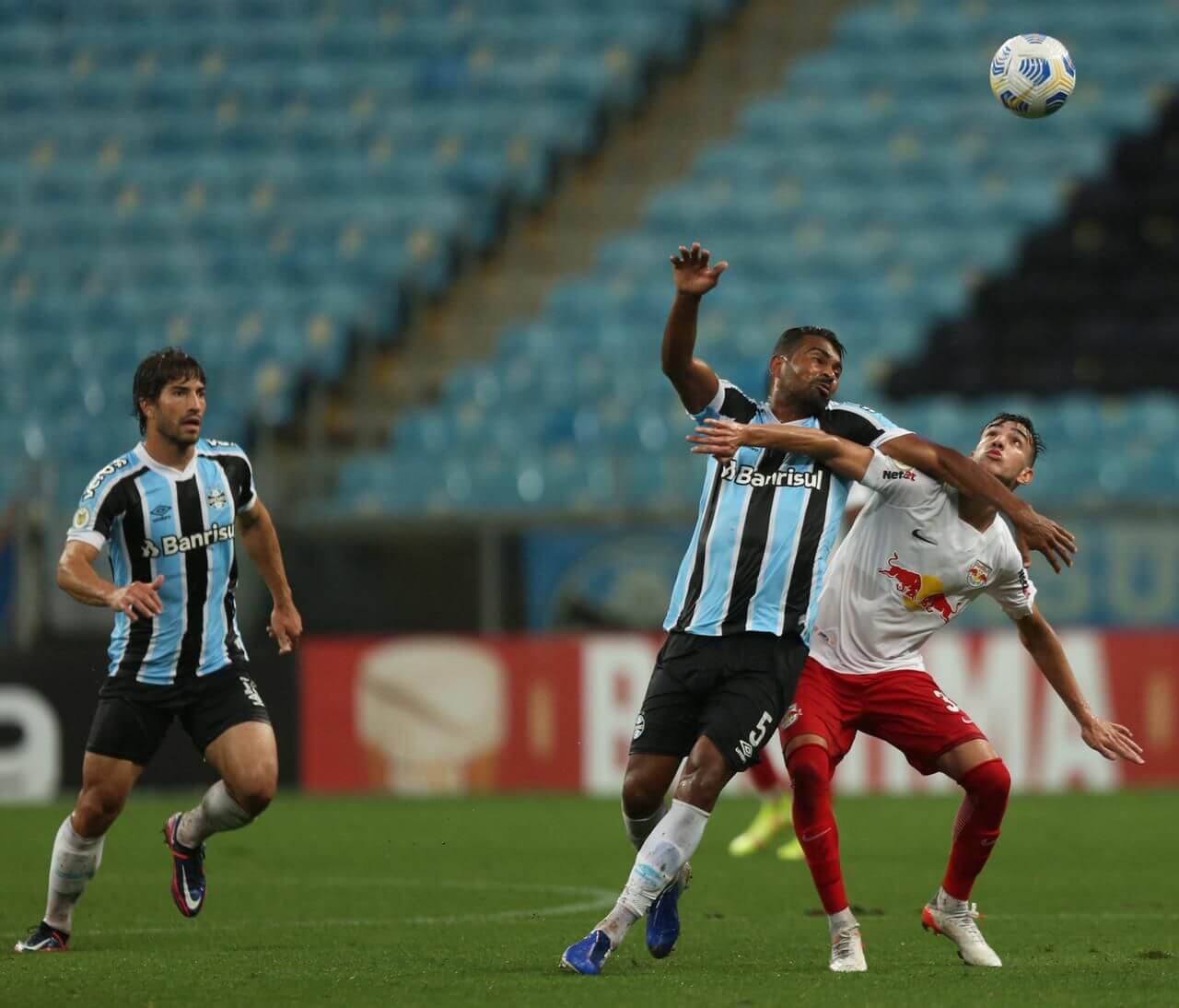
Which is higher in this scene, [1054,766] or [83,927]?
[83,927]

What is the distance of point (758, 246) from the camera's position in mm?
20188

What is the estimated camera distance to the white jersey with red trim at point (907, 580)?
23.6ft

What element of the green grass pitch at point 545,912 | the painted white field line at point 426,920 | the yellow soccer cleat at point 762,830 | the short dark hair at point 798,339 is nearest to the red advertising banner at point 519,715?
the green grass pitch at point 545,912

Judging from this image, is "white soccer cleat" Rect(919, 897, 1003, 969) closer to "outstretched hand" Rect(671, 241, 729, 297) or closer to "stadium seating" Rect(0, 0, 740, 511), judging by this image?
"outstretched hand" Rect(671, 241, 729, 297)

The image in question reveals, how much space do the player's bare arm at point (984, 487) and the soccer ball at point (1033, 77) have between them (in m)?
2.33

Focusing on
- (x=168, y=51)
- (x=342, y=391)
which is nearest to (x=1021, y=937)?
(x=342, y=391)

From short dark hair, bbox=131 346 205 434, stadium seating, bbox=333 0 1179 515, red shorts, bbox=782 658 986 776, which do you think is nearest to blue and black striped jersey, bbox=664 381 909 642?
red shorts, bbox=782 658 986 776

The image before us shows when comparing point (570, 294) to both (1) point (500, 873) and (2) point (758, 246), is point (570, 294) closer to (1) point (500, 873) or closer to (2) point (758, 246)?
(2) point (758, 246)

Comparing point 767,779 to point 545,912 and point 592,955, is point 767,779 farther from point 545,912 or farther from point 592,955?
point 592,955

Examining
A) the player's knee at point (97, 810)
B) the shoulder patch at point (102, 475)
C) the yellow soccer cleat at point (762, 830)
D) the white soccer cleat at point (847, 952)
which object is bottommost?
the yellow soccer cleat at point (762, 830)

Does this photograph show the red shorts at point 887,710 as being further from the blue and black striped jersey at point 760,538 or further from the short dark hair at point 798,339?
the short dark hair at point 798,339

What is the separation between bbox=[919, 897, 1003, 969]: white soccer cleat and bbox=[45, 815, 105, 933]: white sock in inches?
117

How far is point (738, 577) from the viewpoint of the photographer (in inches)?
267

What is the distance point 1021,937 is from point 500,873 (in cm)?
325
